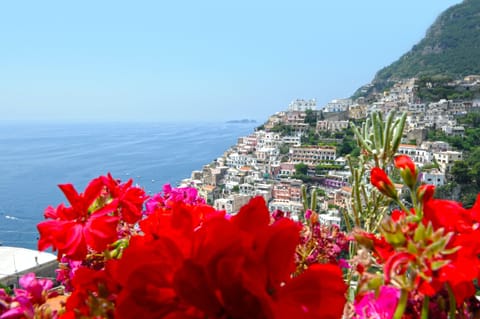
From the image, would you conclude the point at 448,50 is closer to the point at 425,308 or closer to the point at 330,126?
the point at 330,126

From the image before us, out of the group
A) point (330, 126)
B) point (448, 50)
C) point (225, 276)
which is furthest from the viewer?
point (448, 50)

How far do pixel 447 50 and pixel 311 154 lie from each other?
27.2 metres

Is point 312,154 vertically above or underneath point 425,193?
underneath

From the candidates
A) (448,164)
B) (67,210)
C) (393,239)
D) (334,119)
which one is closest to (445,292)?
(393,239)

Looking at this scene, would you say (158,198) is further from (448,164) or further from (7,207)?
(7,207)

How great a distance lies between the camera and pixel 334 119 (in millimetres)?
30719

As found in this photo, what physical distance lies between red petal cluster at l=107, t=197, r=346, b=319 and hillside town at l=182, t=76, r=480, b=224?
13103 mm

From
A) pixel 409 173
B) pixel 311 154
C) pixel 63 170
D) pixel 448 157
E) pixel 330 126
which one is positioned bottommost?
pixel 63 170

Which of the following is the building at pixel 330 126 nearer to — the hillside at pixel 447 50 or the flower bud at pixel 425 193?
the hillside at pixel 447 50

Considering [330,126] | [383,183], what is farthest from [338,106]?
[383,183]

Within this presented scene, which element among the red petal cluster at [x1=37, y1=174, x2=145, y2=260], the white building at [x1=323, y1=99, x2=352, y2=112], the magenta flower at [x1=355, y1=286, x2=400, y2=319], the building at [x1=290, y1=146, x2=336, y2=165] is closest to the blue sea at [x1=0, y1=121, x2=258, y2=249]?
the building at [x1=290, y1=146, x2=336, y2=165]

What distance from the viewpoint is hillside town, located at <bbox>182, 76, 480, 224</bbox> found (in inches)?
714

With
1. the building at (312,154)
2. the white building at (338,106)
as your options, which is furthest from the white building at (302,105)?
the building at (312,154)

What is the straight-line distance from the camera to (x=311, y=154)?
2377 centimetres
